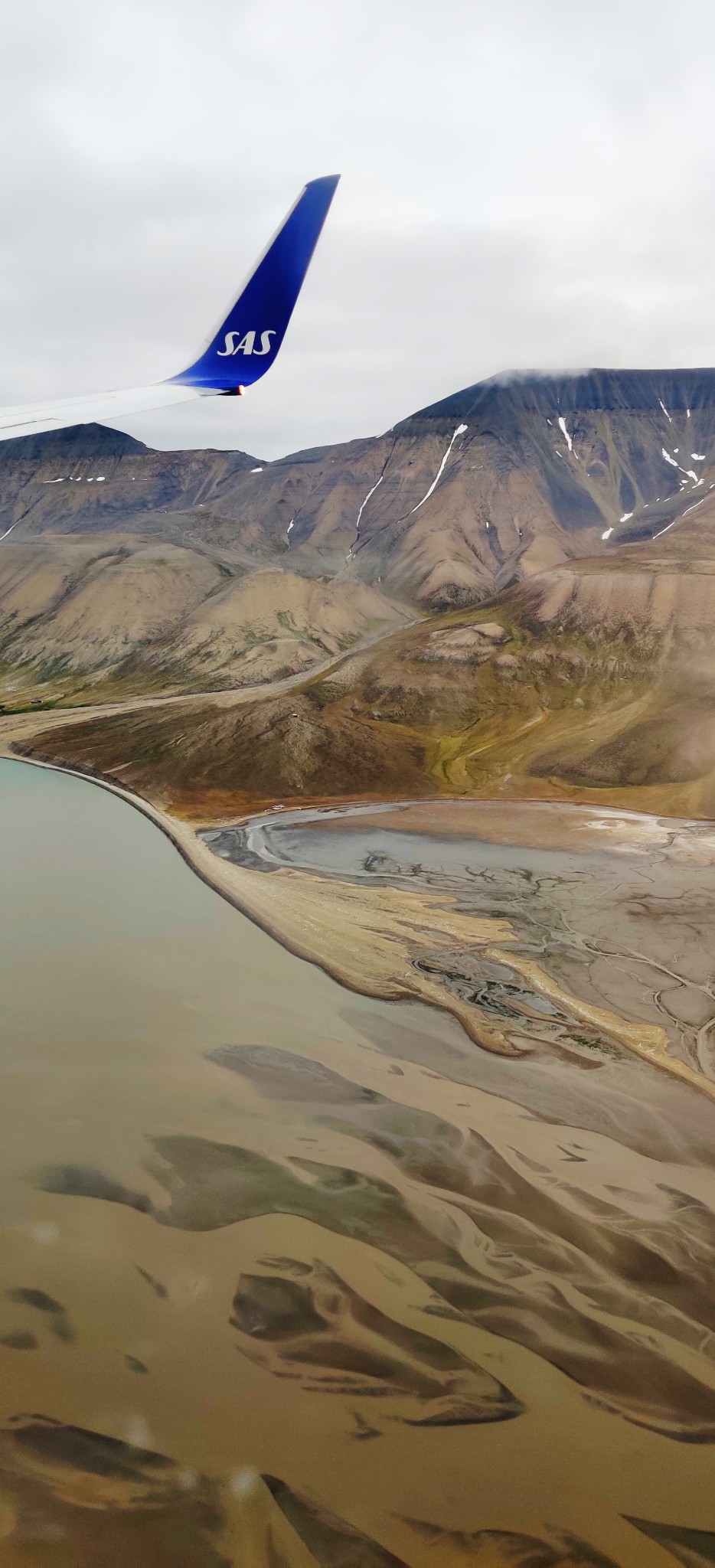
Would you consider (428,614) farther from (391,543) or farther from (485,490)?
(485,490)

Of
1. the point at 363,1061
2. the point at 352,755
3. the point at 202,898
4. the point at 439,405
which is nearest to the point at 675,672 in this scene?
the point at 352,755

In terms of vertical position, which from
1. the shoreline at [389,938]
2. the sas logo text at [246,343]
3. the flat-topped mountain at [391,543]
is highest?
the flat-topped mountain at [391,543]

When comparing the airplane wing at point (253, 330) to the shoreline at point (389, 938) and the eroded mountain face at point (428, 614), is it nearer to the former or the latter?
the shoreline at point (389, 938)

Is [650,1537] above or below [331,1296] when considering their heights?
below

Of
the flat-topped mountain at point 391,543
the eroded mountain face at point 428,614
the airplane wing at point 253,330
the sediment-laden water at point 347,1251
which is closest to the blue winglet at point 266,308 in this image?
the airplane wing at point 253,330

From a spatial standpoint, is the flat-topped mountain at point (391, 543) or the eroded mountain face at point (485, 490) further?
the eroded mountain face at point (485, 490)

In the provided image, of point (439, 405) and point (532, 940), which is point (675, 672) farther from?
point (439, 405)

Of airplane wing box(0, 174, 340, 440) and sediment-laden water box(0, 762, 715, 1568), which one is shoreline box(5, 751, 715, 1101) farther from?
airplane wing box(0, 174, 340, 440)

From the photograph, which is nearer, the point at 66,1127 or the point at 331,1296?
the point at 331,1296
